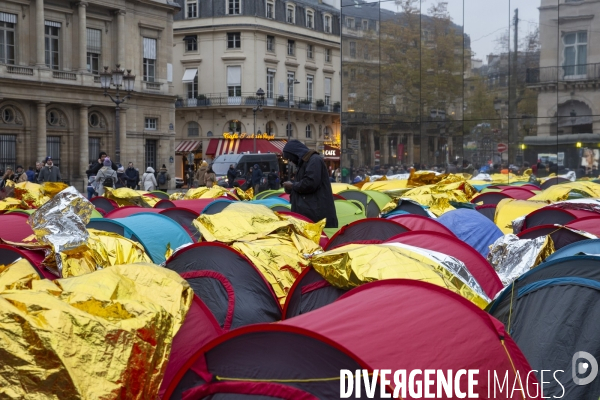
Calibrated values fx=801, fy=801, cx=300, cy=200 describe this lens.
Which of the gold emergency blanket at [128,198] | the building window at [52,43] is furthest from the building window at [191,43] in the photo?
the gold emergency blanket at [128,198]

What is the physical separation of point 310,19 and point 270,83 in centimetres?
723

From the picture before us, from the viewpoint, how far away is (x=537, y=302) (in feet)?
17.4

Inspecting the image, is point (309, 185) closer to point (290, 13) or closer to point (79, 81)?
point (79, 81)

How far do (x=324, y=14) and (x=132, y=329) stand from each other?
2401 inches

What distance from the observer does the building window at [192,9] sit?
57.7 meters

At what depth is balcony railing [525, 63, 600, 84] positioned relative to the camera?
67.6ft

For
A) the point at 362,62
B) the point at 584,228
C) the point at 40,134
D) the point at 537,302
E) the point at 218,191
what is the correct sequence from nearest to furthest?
the point at 537,302
the point at 584,228
the point at 218,191
the point at 362,62
the point at 40,134

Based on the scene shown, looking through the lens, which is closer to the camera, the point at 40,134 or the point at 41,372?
the point at 41,372

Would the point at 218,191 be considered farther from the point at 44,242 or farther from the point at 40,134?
the point at 40,134

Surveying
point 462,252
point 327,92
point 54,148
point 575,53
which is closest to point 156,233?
point 462,252

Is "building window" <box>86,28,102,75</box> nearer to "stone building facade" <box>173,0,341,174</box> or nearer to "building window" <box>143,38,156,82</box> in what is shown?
"building window" <box>143,38,156,82</box>

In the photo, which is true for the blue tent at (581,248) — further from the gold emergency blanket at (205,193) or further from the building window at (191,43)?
the building window at (191,43)

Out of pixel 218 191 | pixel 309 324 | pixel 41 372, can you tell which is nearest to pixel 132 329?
pixel 41 372

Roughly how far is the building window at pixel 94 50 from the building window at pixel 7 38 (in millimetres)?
4266
